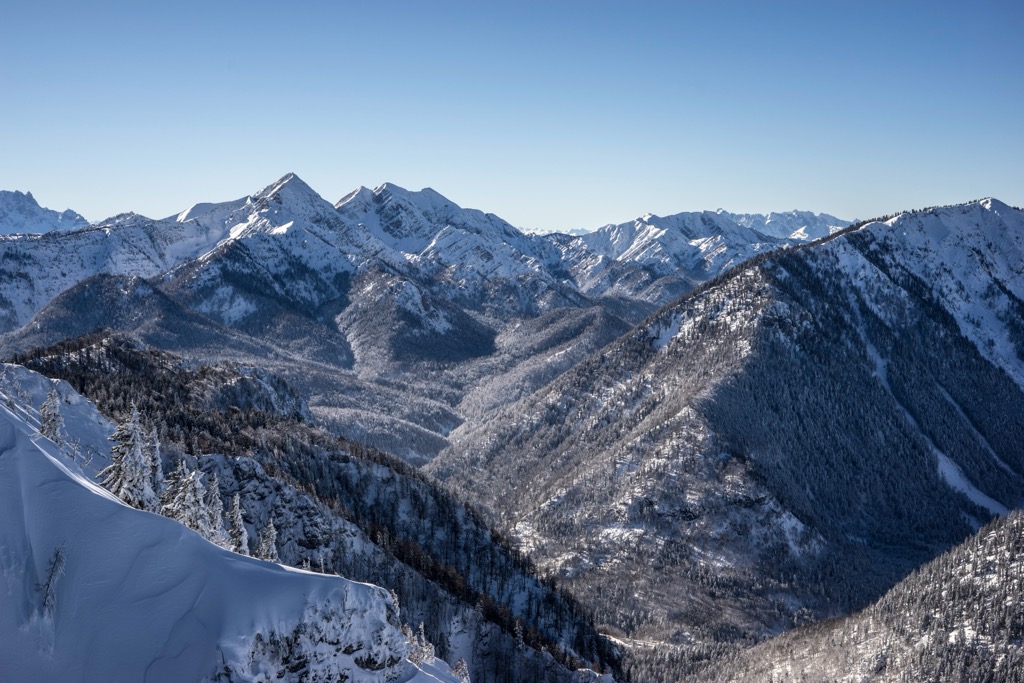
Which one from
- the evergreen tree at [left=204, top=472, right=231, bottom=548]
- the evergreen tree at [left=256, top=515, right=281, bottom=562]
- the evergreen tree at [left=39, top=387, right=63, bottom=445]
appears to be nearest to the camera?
the evergreen tree at [left=204, top=472, right=231, bottom=548]

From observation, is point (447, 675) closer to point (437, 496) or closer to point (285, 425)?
point (437, 496)

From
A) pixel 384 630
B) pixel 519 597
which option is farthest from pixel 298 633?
pixel 519 597

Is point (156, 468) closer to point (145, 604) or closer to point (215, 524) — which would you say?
point (215, 524)

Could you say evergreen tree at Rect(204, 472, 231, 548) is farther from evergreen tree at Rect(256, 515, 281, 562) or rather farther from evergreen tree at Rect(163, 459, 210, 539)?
evergreen tree at Rect(256, 515, 281, 562)

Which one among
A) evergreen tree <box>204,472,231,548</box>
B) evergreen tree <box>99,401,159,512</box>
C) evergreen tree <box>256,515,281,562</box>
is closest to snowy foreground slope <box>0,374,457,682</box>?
evergreen tree <box>99,401,159,512</box>

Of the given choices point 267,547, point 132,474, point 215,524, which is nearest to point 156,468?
point 215,524
